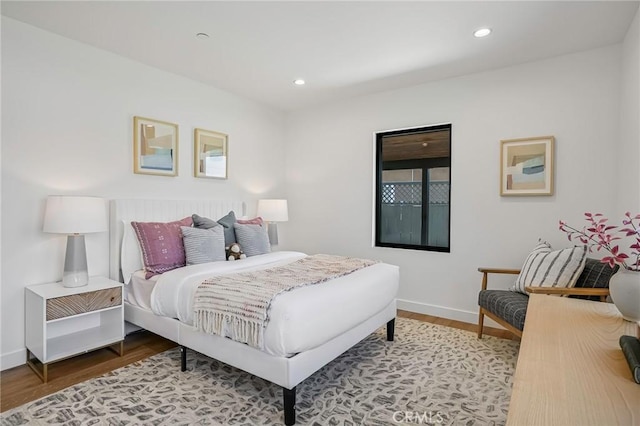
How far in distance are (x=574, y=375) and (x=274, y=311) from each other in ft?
4.68

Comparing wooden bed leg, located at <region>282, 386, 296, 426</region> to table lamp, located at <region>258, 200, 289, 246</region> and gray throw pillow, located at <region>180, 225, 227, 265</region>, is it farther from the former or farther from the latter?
table lamp, located at <region>258, 200, 289, 246</region>

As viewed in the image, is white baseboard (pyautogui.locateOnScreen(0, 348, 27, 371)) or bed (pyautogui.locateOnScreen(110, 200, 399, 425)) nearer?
bed (pyautogui.locateOnScreen(110, 200, 399, 425))

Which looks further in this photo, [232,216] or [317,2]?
[232,216]

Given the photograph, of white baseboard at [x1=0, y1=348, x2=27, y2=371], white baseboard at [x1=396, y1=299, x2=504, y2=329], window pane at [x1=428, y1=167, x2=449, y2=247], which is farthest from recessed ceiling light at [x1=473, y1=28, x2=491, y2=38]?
white baseboard at [x1=0, y1=348, x2=27, y2=371]

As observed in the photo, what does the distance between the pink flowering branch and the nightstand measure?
10.6 feet

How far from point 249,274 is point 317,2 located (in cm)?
203

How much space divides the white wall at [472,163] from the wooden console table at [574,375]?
211 cm

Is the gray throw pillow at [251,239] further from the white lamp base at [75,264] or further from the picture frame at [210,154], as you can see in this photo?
the white lamp base at [75,264]

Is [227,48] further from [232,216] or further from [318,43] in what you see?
[232,216]

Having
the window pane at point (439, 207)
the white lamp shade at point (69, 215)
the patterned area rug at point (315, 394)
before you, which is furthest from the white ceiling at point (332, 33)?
the patterned area rug at point (315, 394)

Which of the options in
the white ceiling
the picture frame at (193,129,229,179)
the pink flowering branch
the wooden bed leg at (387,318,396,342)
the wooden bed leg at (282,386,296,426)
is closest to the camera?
the pink flowering branch

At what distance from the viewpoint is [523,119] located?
3.42 m

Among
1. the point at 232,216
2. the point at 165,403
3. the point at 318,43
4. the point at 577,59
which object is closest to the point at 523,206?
the point at 577,59

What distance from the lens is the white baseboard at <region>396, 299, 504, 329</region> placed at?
3709mm
